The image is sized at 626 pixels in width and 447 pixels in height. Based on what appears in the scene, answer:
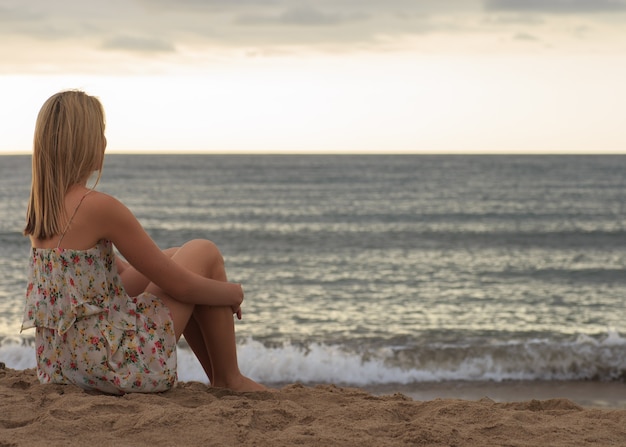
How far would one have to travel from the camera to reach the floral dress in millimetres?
3705

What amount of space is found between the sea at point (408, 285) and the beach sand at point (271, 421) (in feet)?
14.2

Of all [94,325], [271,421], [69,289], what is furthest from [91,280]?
[271,421]

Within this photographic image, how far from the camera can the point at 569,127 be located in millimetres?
37125

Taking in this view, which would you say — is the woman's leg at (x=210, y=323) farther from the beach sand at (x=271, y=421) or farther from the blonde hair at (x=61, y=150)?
the blonde hair at (x=61, y=150)

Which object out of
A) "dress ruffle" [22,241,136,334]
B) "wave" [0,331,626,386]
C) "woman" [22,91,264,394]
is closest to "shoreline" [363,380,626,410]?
"wave" [0,331,626,386]

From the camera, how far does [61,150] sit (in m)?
3.58

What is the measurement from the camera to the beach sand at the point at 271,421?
320cm

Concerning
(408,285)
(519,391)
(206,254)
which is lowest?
(519,391)

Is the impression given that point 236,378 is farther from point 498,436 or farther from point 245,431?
point 498,436

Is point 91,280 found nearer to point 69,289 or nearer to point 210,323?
point 69,289

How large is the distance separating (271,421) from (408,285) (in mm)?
10616

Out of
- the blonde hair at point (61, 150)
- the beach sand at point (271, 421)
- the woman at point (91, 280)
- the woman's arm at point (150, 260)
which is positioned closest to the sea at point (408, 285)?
the beach sand at point (271, 421)

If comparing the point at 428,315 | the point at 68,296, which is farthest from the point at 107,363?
the point at 428,315

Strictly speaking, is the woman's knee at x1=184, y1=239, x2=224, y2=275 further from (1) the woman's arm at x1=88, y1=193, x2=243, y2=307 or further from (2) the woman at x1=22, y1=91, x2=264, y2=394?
(1) the woman's arm at x1=88, y1=193, x2=243, y2=307
